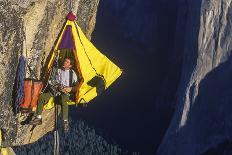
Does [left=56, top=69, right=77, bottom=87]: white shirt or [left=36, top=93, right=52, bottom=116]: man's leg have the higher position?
[left=56, top=69, right=77, bottom=87]: white shirt

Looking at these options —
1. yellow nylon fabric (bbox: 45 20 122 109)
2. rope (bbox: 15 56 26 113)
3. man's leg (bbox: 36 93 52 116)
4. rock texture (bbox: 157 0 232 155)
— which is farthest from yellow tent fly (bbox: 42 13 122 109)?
rock texture (bbox: 157 0 232 155)

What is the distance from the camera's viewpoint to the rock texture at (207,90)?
1203 inches

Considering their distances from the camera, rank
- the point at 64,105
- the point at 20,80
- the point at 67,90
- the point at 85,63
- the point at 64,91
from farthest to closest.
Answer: the point at 85,63 → the point at 67,90 → the point at 64,91 → the point at 64,105 → the point at 20,80

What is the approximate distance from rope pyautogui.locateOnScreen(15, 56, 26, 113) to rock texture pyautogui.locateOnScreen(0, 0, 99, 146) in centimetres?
25

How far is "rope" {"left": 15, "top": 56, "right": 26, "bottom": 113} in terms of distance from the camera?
16484 mm

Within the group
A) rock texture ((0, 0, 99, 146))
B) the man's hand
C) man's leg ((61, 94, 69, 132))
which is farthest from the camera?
A: the man's hand

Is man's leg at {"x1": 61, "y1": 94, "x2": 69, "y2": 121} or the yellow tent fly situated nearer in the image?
man's leg at {"x1": 61, "y1": 94, "x2": 69, "y2": 121}

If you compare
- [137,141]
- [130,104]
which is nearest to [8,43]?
[137,141]

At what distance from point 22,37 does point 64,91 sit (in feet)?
7.88

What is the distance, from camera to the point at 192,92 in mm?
31906

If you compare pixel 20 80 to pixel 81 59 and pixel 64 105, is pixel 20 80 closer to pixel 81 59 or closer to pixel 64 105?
pixel 64 105

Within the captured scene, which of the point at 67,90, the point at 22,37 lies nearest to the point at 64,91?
the point at 67,90

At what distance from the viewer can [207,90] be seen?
1233 inches

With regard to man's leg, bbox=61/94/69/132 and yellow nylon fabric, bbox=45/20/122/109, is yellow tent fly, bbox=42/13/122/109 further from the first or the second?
man's leg, bbox=61/94/69/132
